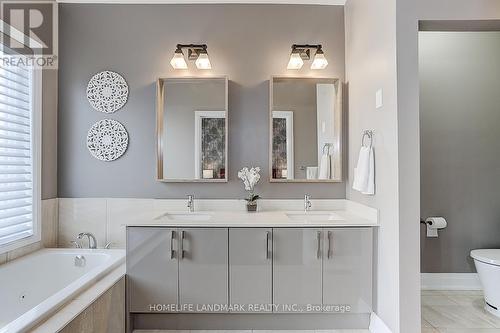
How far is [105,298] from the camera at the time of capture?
6.50ft

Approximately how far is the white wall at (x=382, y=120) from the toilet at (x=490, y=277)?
3.36ft

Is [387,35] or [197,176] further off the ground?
[387,35]

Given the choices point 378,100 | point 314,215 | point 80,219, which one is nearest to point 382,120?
point 378,100

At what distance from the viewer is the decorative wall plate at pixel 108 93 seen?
2.92m

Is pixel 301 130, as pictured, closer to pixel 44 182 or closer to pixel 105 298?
pixel 105 298

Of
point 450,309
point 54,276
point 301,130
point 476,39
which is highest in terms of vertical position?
point 476,39

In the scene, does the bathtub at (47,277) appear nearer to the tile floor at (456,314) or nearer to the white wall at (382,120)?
the white wall at (382,120)

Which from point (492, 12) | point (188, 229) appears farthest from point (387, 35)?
point (188, 229)

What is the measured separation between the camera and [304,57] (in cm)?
286

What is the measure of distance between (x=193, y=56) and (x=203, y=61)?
0.32ft

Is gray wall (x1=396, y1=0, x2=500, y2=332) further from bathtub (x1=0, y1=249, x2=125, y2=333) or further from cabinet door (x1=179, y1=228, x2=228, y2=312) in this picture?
bathtub (x1=0, y1=249, x2=125, y2=333)

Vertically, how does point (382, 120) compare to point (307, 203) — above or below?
above

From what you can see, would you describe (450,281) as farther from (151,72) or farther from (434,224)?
(151,72)

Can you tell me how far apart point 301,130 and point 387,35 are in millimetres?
1083
